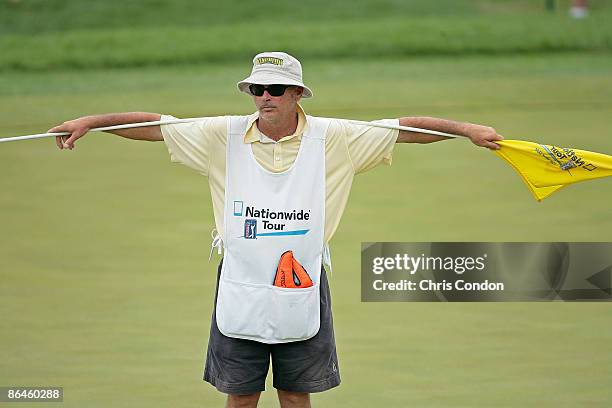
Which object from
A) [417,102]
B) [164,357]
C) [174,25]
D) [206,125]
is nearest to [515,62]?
[417,102]

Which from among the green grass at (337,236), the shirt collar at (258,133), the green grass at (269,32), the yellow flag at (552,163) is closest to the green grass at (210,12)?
the green grass at (269,32)

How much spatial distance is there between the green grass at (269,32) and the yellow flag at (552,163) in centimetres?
886

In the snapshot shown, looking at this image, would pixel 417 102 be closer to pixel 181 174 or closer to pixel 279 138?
pixel 181 174

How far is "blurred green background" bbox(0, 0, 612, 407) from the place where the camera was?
19.8 feet

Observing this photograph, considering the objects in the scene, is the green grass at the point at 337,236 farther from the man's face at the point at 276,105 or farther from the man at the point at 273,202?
the man's face at the point at 276,105

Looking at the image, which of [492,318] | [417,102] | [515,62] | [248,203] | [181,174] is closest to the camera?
[248,203]

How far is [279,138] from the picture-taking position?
15.1 ft

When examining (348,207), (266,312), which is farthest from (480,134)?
(348,207)

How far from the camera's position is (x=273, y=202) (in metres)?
4.55

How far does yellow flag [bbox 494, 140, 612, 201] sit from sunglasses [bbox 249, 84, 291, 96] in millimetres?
799

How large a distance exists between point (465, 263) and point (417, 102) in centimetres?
407

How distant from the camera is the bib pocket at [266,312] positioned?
454 centimetres

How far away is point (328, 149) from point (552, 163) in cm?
81

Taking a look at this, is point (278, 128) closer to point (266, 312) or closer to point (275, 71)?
point (275, 71)
